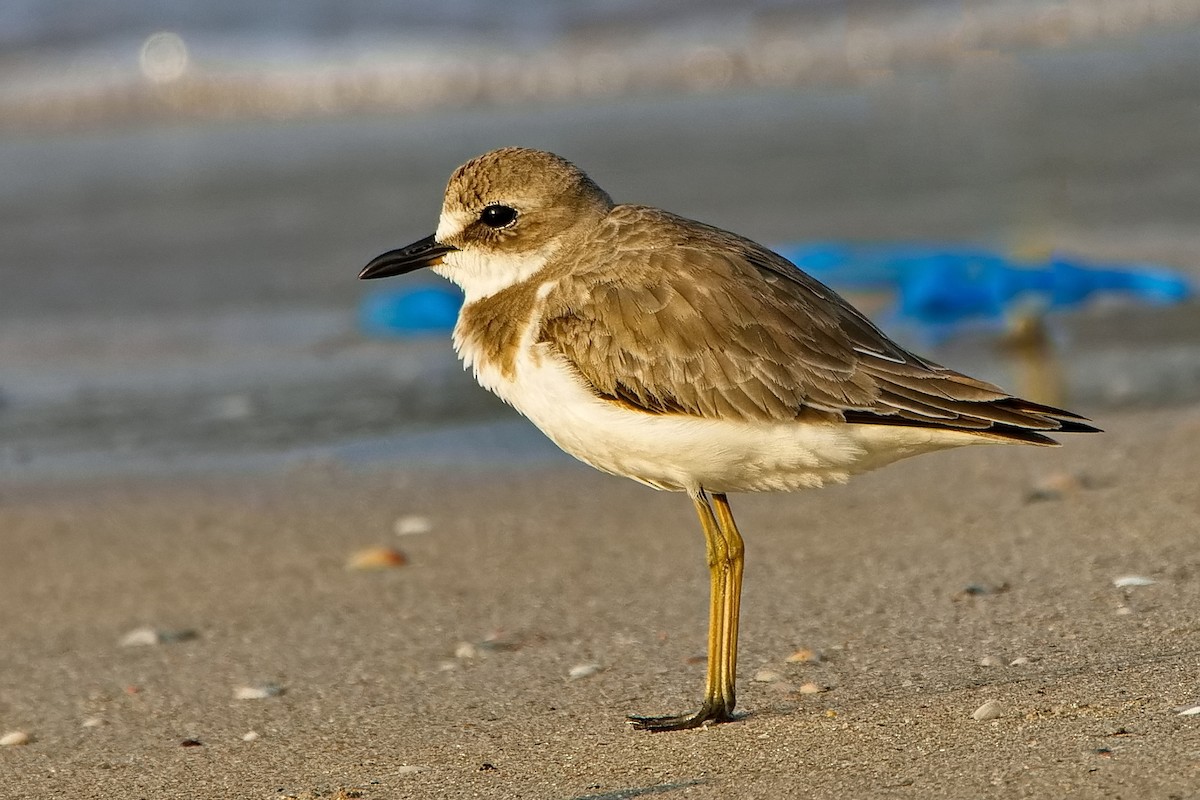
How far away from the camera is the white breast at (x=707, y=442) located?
412 centimetres

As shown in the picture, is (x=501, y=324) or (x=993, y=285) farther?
(x=993, y=285)

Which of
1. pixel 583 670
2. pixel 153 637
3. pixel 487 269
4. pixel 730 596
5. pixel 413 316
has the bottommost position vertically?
pixel 153 637

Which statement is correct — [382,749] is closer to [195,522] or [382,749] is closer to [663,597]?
[663,597]

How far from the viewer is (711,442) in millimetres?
4125

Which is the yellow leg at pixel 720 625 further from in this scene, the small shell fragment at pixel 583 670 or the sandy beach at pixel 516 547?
the small shell fragment at pixel 583 670

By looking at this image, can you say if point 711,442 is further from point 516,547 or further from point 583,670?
point 516,547

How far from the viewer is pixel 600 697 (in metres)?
4.47

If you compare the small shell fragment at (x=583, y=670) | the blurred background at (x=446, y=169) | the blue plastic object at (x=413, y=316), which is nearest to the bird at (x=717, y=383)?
the small shell fragment at (x=583, y=670)

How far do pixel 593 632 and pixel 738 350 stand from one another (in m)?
1.24

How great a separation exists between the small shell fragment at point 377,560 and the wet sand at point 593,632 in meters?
0.07

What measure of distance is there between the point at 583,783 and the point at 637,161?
9.40 metres

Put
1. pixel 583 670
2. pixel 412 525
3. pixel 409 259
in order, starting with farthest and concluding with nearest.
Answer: pixel 412 525 < pixel 409 259 < pixel 583 670

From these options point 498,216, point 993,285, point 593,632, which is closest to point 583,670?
point 593,632

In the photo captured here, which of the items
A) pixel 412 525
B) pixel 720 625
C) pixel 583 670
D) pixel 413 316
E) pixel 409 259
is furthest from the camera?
pixel 413 316
